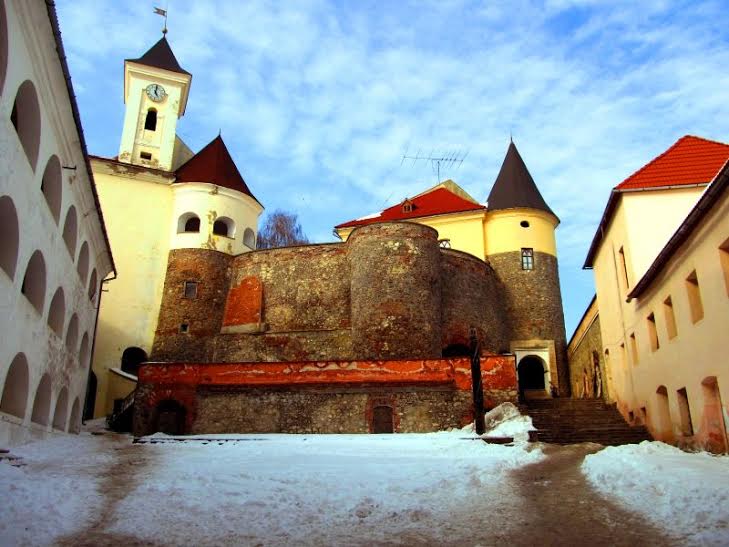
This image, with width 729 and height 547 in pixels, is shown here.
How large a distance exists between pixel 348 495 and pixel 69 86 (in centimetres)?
800

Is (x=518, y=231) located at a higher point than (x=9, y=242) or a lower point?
higher

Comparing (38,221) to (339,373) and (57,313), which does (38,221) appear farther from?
(339,373)

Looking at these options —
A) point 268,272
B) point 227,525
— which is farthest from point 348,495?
point 268,272

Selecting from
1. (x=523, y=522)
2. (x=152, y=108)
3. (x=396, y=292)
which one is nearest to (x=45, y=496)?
(x=523, y=522)

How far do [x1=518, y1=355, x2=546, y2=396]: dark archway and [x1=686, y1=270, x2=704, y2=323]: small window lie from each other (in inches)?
613

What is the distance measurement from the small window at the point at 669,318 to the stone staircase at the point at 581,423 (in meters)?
2.78

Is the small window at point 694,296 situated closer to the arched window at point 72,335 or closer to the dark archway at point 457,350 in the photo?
the dark archway at point 457,350

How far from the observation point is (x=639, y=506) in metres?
6.97

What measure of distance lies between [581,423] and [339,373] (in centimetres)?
646

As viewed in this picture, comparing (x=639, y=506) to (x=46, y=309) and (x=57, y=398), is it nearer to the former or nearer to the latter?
(x=46, y=309)

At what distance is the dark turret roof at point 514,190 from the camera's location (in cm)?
2984

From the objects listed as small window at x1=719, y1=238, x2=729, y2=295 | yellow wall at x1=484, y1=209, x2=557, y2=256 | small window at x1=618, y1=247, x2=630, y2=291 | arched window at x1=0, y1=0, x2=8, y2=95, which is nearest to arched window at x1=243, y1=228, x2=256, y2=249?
yellow wall at x1=484, y1=209, x2=557, y2=256

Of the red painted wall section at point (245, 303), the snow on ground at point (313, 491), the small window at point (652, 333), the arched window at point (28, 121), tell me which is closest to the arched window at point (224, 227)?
the red painted wall section at point (245, 303)

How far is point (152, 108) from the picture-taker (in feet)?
99.1
